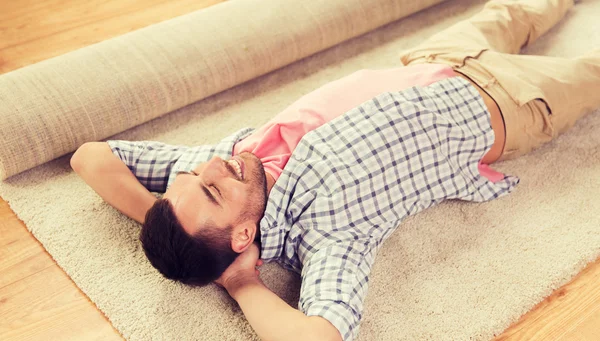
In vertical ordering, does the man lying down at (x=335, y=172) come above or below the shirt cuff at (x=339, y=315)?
above

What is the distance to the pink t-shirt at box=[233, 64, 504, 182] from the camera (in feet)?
3.80

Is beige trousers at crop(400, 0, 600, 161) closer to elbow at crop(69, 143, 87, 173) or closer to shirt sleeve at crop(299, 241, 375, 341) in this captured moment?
shirt sleeve at crop(299, 241, 375, 341)

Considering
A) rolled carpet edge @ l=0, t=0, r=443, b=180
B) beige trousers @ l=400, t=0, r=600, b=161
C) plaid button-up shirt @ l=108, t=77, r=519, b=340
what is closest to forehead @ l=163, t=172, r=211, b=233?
plaid button-up shirt @ l=108, t=77, r=519, b=340

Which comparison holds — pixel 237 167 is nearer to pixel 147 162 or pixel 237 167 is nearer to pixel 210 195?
pixel 210 195

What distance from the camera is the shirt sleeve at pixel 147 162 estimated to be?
3.97ft

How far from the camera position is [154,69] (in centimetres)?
143

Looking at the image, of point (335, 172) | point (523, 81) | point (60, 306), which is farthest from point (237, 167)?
point (523, 81)

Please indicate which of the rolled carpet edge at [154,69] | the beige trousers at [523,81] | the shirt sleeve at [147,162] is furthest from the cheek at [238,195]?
the beige trousers at [523,81]

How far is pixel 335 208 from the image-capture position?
1050mm

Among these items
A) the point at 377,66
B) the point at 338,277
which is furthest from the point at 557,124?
the point at 338,277

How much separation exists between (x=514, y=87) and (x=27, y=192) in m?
1.14

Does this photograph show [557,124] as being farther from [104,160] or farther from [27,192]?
[27,192]

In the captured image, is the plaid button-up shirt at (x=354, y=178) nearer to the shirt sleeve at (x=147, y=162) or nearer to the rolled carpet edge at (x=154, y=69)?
the shirt sleeve at (x=147, y=162)

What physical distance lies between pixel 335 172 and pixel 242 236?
0.21m
